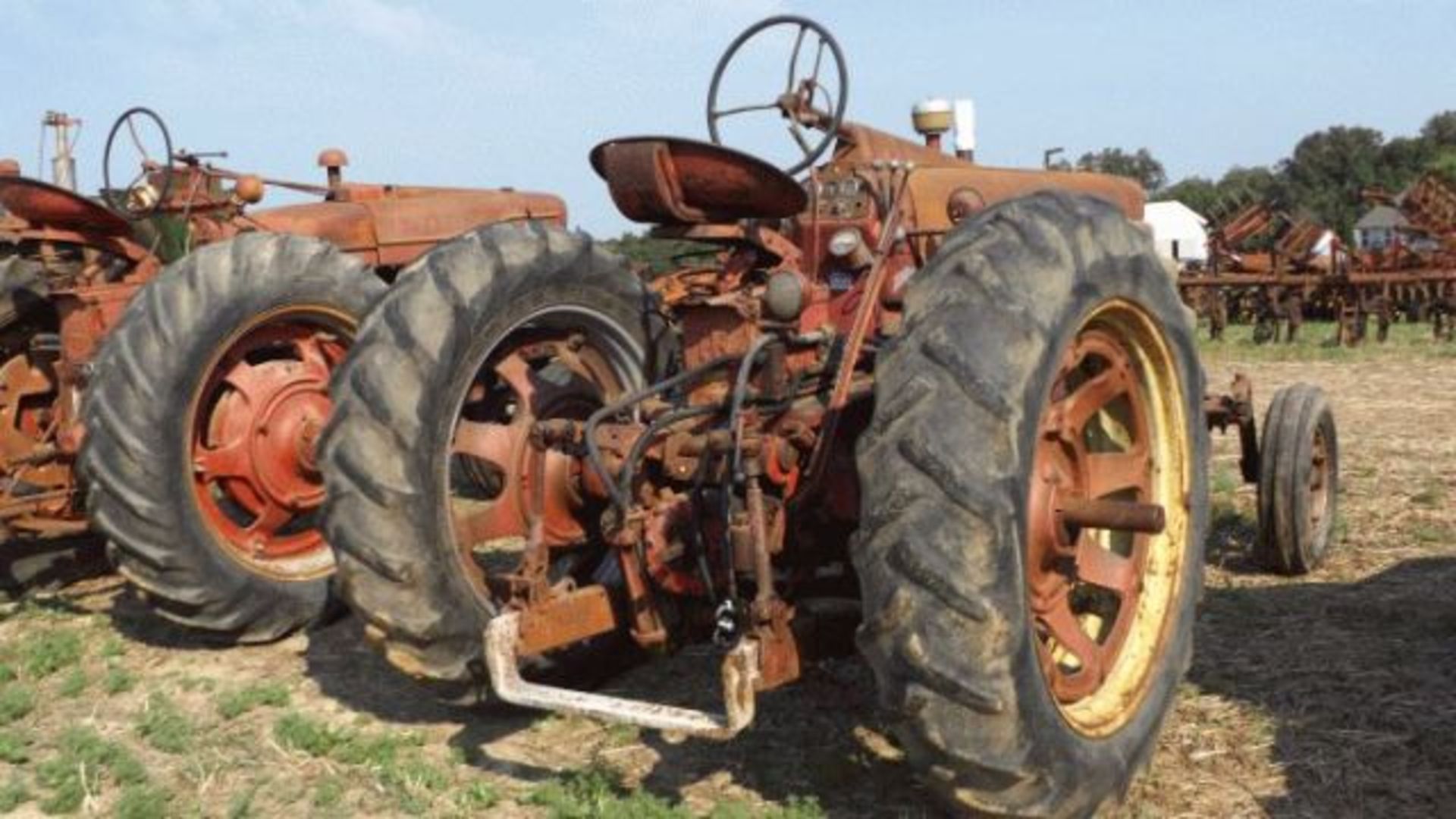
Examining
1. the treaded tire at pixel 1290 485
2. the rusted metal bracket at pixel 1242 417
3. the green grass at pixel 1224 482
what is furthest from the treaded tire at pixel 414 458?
the green grass at pixel 1224 482

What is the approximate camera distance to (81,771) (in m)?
3.95

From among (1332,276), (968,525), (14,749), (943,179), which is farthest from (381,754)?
(1332,276)

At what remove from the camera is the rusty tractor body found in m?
19.3

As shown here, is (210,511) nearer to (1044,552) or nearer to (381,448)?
(381,448)

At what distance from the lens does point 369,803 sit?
3680 mm

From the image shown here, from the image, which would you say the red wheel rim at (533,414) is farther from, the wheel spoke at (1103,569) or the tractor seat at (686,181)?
the wheel spoke at (1103,569)

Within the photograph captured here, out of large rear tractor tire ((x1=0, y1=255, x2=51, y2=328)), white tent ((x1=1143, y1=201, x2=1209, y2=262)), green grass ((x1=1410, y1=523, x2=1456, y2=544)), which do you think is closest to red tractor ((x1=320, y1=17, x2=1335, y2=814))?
green grass ((x1=1410, y1=523, x2=1456, y2=544))

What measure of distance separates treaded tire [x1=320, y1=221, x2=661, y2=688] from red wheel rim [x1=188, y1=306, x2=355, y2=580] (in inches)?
71.4

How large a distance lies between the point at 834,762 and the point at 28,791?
7.49ft

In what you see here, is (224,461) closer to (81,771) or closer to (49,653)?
(49,653)

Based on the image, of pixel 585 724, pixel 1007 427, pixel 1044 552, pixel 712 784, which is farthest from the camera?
pixel 585 724

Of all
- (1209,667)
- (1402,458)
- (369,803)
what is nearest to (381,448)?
(369,803)

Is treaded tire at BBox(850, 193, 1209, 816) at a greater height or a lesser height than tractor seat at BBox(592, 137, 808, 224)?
lesser

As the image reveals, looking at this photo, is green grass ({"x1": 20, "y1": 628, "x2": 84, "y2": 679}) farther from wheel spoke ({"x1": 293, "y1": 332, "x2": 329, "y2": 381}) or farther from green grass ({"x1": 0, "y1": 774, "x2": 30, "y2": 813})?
wheel spoke ({"x1": 293, "y1": 332, "x2": 329, "y2": 381})
